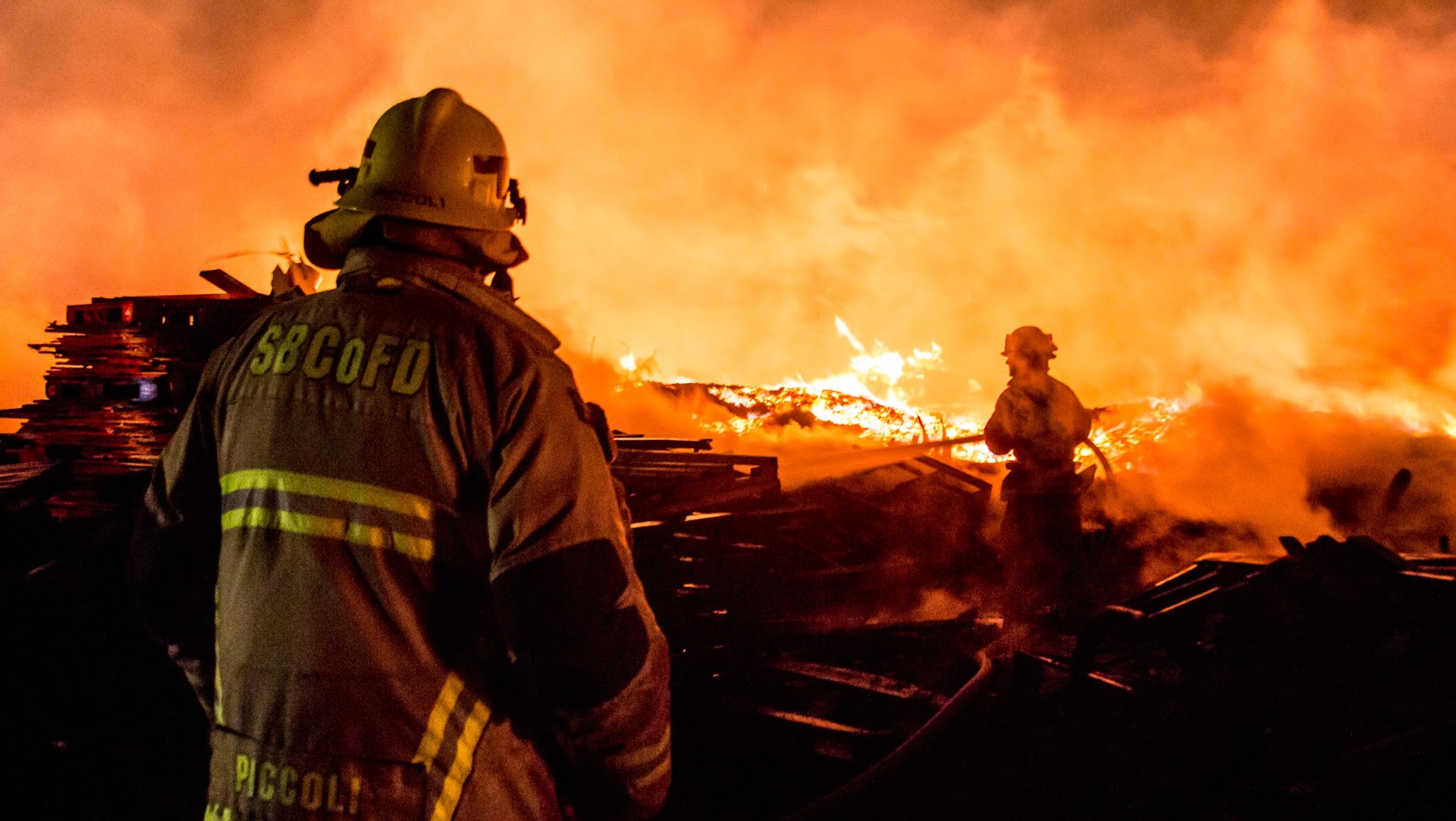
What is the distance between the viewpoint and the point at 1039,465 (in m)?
6.97

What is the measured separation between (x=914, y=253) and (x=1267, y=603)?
10.2 m

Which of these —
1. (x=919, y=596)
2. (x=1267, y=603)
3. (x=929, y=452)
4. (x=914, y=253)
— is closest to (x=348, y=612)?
(x=1267, y=603)

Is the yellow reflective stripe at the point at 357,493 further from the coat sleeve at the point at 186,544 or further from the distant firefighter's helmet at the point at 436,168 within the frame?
the distant firefighter's helmet at the point at 436,168

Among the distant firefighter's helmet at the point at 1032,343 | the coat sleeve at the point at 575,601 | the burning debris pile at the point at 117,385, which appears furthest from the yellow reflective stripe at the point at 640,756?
the distant firefighter's helmet at the point at 1032,343

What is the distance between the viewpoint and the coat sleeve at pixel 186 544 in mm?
1986

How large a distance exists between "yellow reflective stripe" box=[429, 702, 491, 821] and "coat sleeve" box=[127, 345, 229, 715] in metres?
0.81

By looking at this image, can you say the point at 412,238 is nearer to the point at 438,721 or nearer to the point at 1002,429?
the point at 438,721

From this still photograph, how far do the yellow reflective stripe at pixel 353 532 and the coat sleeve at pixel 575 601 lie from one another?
0.55 ft

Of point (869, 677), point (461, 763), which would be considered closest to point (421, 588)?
point (461, 763)

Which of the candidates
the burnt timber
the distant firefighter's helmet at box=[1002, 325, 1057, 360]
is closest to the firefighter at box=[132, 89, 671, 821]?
the burnt timber

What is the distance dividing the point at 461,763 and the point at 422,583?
389 millimetres

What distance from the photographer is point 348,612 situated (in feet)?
5.33

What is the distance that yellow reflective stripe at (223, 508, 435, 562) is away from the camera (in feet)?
5.41

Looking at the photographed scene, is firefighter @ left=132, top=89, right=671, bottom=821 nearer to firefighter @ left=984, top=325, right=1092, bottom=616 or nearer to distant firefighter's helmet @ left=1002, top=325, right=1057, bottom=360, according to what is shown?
firefighter @ left=984, top=325, right=1092, bottom=616
